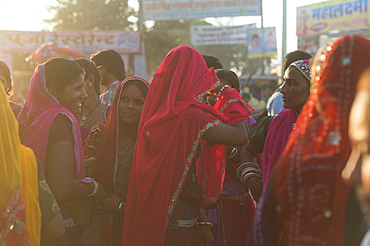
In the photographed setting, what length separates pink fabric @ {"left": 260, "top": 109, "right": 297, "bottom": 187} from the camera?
2395 mm

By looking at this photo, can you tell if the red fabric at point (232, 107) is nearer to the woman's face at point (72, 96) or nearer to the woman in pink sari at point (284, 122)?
the woman in pink sari at point (284, 122)

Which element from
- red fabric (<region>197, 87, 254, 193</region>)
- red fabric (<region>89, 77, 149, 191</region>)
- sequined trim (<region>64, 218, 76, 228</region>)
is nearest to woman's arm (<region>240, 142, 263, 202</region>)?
red fabric (<region>197, 87, 254, 193</region>)

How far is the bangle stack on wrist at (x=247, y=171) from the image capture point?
8.37 feet

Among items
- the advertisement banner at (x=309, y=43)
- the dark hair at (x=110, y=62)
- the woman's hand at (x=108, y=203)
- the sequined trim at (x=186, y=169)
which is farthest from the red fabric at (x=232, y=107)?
the advertisement banner at (x=309, y=43)

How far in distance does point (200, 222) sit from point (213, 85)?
0.88m

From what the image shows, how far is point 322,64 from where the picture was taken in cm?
133

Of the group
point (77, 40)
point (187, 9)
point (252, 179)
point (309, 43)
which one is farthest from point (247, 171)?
point (309, 43)

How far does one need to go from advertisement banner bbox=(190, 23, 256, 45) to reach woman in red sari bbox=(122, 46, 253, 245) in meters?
14.9

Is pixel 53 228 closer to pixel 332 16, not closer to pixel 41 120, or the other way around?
pixel 41 120

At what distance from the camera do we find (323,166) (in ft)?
3.99

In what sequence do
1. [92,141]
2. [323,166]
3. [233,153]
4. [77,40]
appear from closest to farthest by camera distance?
[323,166], [92,141], [233,153], [77,40]

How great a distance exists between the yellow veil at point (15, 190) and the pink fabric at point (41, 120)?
25 cm

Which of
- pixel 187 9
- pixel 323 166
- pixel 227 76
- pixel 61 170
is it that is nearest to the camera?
pixel 323 166

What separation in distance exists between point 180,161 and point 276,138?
0.73m
